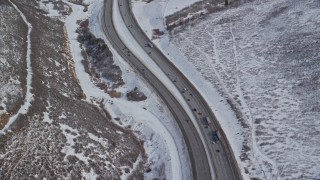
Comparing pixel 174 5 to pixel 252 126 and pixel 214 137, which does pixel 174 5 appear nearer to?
pixel 252 126

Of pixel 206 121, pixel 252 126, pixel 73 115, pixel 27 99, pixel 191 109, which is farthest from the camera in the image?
pixel 191 109

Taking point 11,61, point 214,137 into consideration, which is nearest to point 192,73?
point 214,137

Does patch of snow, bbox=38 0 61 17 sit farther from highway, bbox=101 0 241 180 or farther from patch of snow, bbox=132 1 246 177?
patch of snow, bbox=132 1 246 177

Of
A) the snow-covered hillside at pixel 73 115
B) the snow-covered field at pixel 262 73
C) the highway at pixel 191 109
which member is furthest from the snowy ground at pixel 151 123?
the snow-covered field at pixel 262 73

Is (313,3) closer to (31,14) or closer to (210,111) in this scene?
(210,111)

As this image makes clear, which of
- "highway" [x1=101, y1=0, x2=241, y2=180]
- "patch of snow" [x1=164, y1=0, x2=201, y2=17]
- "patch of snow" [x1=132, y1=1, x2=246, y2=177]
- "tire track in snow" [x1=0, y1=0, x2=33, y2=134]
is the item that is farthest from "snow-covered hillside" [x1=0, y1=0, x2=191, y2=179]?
"patch of snow" [x1=164, y1=0, x2=201, y2=17]

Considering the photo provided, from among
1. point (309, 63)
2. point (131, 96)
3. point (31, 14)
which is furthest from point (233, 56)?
point (31, 14)
